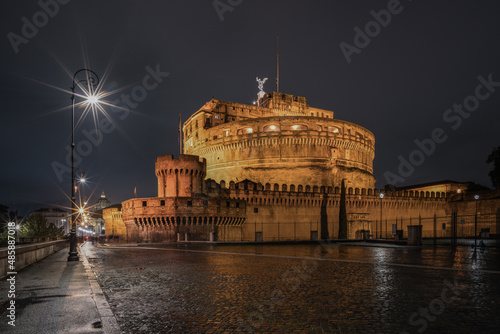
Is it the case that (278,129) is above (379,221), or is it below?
above

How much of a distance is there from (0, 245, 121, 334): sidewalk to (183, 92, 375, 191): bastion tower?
133 feet

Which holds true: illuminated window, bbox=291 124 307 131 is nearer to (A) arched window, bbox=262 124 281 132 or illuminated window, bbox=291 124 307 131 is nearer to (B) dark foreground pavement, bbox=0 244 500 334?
(A) arched window, bbox=262 124 281 132

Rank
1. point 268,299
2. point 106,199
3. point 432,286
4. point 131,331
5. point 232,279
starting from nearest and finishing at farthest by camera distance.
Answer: point 131,331 → point 268,299 → point 432,286 → point 232,279 → point 106,199

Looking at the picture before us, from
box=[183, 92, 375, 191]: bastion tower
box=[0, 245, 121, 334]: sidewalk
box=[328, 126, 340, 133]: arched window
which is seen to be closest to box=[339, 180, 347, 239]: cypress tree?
box=[183, 92, 375, 191]: bastion tower

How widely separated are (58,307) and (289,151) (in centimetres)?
4652

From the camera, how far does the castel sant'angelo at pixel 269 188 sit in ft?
115

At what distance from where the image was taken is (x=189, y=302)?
22.6 feet

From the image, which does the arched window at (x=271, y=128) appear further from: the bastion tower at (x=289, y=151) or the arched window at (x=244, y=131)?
the arched window at (x=244, y=131)

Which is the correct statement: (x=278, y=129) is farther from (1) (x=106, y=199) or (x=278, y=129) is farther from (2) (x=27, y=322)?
(1) (x=106, y=199)

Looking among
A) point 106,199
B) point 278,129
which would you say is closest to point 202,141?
point 278,129

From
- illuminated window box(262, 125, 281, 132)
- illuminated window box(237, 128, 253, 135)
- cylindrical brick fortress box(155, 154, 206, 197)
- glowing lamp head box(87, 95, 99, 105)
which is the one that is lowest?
cylindrical brick fortress box(155, 154, 206, 197)

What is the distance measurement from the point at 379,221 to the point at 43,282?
4256 centimetres

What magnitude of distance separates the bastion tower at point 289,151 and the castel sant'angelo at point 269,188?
14 centimetres

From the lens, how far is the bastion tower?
50.8 metres
